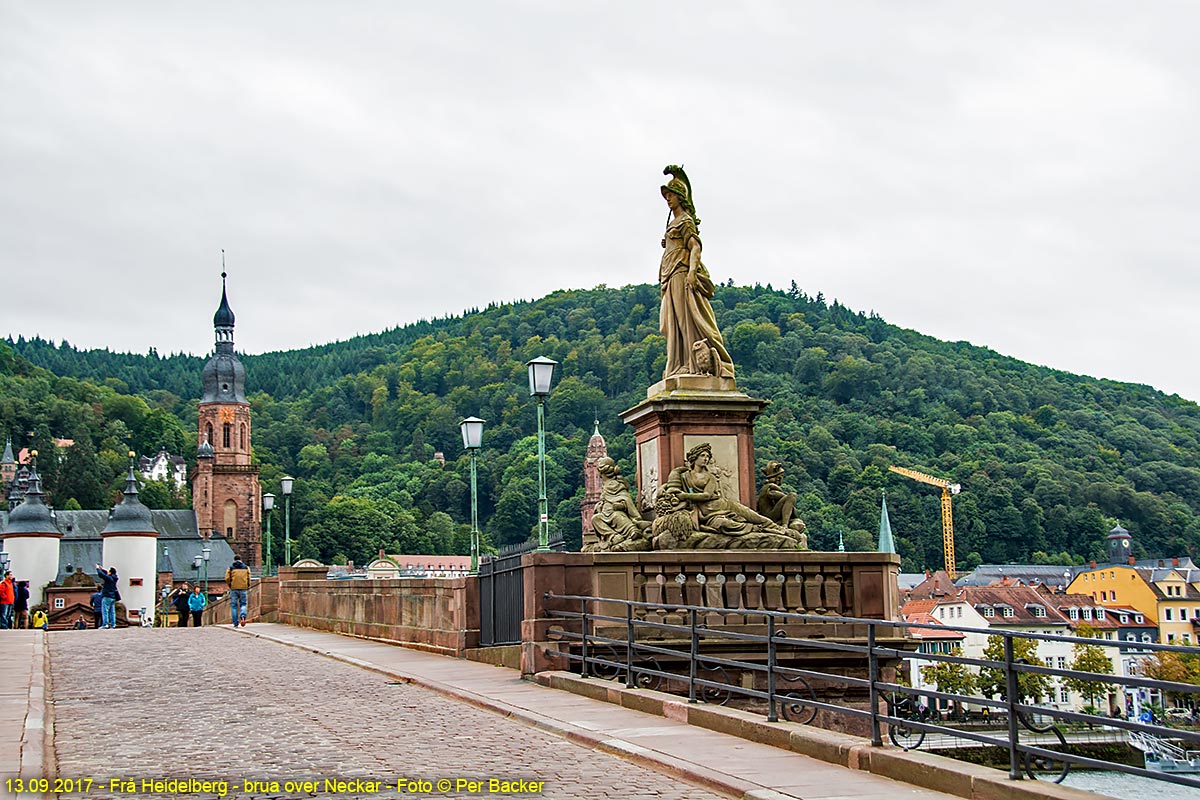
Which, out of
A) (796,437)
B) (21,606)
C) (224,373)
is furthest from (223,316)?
(21,606)

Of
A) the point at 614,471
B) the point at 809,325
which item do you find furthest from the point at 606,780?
the point at 809,325

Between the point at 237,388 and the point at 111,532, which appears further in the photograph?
the point at 237,388

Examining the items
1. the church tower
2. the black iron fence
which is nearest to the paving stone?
the black iron fence

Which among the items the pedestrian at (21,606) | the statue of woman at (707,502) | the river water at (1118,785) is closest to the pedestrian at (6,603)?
the pedestrian at (21,606)

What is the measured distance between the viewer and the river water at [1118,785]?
8734 mm

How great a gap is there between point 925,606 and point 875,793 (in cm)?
10083

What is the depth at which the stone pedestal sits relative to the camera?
18.7 m

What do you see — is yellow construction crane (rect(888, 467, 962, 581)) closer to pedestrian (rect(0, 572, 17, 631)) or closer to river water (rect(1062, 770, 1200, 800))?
pedestrian (rect(0, 572, 17, 631))

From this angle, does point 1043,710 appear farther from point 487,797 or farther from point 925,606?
point 925,606

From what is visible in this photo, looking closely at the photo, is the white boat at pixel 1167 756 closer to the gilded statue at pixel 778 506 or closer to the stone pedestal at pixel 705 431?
the gilded statue at pixel 778 506

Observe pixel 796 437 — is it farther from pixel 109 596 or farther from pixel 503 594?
pixel 503 594

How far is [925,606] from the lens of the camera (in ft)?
350

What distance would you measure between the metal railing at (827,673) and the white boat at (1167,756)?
0.28 meters

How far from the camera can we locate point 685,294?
19.7 meters
